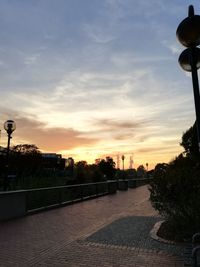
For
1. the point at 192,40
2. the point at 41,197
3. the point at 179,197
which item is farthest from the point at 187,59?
the point at 41,197

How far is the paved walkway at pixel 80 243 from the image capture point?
6914 mm

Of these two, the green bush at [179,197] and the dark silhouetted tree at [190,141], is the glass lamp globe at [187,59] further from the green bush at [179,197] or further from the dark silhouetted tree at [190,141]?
the dark silhouetted tree at [190,141]

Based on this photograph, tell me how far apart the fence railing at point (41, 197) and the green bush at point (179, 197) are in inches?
197

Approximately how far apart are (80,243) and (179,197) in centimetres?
266

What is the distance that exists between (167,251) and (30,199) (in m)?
8.19

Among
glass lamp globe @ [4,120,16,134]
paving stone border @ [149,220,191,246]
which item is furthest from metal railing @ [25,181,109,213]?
paving stone border @ [149,220,191,246]

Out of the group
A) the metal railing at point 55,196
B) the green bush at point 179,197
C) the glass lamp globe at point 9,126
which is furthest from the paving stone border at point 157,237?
the glass lamp globe at point 9,126

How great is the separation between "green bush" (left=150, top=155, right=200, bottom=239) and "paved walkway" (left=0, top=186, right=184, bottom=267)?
86 cm

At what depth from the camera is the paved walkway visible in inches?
272

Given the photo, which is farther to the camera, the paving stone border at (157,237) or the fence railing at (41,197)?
the fence railing at (41,197)

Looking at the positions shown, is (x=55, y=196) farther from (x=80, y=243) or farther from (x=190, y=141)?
(x=190, y=141)

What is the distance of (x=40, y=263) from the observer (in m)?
6.84

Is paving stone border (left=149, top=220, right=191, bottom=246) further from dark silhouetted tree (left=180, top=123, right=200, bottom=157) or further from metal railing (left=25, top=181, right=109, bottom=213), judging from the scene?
dark silhouetted tree (left=180, top=123, right=200, bottom=157)

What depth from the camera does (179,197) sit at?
916 cm
